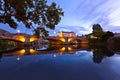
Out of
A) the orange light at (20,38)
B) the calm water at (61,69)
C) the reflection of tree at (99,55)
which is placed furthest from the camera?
the orange light at (20,38)

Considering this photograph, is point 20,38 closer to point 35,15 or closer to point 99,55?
point 99,55

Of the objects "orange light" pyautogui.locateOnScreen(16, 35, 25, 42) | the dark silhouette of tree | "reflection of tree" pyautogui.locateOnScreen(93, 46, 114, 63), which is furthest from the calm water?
"orange light" pyautogui.locateOnScreen(16, 35, 25, 42)

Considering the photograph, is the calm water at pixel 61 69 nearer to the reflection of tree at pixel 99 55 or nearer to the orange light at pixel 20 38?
the reflection of tree at pixel 99 55

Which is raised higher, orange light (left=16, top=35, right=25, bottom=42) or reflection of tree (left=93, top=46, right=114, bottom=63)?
orange light (left=16, top=35, right=25, bottom=42)

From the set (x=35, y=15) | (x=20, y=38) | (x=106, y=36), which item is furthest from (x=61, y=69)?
(x=20, y=38)

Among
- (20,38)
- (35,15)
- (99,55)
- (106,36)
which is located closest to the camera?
(35,15)

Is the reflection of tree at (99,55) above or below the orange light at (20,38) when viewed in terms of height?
below

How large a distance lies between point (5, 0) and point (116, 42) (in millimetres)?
70726

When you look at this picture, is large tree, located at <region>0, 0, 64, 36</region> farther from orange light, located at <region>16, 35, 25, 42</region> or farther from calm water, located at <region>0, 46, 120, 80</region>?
orange light, located at <region>16, 35, 25, 42</region>

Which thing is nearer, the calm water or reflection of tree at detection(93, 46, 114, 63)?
the calm water

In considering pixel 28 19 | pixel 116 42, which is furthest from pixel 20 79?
pixel 116 42

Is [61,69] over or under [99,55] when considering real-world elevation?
over

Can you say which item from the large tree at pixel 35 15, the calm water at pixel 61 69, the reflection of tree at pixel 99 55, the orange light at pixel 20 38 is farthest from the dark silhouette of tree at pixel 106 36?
the large tree at pixel 35 15

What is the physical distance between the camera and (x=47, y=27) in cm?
1756
